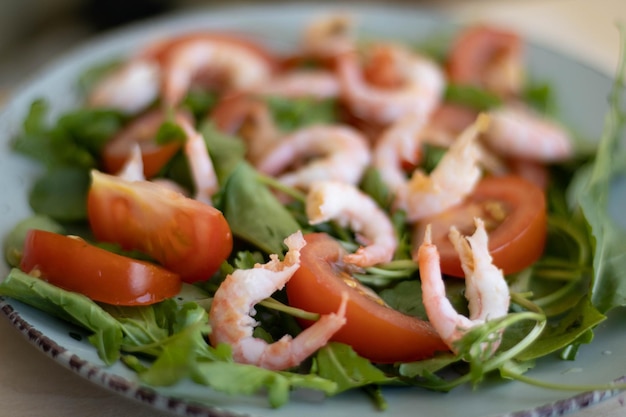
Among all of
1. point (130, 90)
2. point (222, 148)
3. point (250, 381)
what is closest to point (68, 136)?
point (130, 90)

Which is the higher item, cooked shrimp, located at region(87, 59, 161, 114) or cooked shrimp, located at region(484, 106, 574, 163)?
cooked shrimp, located at region(87, 59, 161, 114)

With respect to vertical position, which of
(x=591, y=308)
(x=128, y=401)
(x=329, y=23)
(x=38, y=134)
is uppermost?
(x=329, y=23)

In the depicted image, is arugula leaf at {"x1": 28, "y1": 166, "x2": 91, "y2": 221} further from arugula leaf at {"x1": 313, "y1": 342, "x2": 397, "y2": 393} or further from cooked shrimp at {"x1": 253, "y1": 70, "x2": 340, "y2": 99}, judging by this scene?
arugula leaf at {"x1": 313, "y1": 342, "x2": 397, "y2": 393}

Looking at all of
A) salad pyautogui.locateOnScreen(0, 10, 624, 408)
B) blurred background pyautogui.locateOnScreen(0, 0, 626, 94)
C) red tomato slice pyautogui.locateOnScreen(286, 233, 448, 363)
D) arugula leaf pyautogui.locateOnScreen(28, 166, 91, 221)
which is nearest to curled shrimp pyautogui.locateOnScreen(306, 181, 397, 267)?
salad pyautogui.locateOnScreen(0, 10, 624, 408)

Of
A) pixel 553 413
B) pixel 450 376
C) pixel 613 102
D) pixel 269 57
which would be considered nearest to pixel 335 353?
pixel 450 376

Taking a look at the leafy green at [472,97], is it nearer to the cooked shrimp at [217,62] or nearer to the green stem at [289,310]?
the cooked shrimp at [217,62]

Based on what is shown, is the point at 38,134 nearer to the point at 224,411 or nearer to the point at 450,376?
the point at 224,411

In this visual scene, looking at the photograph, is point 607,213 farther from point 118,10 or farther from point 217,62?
point 118,10

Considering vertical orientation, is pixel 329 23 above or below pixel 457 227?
above

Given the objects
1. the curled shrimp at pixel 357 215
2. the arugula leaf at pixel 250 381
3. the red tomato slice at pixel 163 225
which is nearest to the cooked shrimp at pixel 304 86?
the curled shrimp at pixel 357 215
